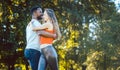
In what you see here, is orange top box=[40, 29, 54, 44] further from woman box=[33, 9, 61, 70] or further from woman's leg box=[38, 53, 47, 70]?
woman's leg box=[38, 53, 47, 70]

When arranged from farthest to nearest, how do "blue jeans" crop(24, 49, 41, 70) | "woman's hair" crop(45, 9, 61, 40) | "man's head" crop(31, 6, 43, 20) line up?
"man's head" crop(31, 6, 43, 20) → "blue jeans" crop(24, 49, 41, 70) → "woman's hair" crop(45, 9, 61, 40)

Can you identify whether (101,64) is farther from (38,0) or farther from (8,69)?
(38,0)

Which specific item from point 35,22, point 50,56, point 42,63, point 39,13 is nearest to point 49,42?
point 50,56

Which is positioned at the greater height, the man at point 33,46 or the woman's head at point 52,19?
the woman's head at point 52,19

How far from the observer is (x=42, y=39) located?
569cm

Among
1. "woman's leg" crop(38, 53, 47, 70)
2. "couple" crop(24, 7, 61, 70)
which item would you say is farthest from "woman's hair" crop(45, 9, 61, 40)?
"woman's leg" crop(38, 53, 47, 70)

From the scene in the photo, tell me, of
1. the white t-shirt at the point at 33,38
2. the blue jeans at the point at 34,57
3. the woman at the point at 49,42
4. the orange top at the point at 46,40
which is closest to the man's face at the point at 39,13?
the white t-shirt at the point at 33,38

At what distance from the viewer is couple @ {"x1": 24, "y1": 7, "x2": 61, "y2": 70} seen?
557cm

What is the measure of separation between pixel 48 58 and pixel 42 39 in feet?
1.09

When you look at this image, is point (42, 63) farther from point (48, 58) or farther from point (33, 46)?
point (33, 46)

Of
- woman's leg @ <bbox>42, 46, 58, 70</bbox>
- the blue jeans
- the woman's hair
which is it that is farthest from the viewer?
the blue jeans

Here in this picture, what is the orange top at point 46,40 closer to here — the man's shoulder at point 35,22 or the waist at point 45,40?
the waist at point 45,40

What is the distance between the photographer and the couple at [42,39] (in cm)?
557

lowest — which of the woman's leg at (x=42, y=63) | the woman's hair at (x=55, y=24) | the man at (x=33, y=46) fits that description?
the woman's leg at (x=42, y=63)
